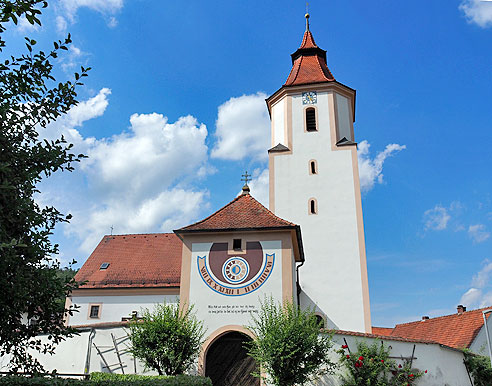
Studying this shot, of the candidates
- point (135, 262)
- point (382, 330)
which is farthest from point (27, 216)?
point (382, 330)

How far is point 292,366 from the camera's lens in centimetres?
1245

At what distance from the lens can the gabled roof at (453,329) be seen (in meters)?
26.8

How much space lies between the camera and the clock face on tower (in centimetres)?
2642

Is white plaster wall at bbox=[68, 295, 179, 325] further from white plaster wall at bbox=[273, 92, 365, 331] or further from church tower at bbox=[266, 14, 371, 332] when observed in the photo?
church tower at bbox=[266, 14, 371, 332]

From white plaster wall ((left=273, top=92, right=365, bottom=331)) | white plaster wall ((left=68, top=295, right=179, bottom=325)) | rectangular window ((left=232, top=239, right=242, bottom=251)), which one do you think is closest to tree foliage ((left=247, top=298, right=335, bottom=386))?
rectangular window ((left=232, top=239, right=242, bottom=251))

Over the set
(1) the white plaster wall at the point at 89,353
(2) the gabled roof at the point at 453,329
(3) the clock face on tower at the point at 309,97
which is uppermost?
(3) the clock face on tower at the point at 309,97

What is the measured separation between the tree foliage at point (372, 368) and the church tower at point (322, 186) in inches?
266

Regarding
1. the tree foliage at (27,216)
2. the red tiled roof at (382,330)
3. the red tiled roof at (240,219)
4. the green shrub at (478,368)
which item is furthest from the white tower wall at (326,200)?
the red tiled roof at (382,330)

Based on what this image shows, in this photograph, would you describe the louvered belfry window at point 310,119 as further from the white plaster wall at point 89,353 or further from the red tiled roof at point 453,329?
the white plaster wall at point 89,353

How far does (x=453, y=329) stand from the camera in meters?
28.9

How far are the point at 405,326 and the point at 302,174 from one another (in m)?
19.9

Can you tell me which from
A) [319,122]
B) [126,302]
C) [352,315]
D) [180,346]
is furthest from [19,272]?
[319,122]

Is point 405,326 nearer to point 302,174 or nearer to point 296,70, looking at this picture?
point 302,174

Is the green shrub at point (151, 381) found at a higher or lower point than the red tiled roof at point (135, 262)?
lower
